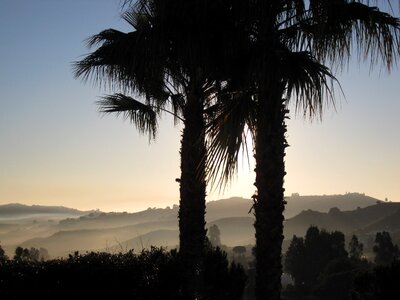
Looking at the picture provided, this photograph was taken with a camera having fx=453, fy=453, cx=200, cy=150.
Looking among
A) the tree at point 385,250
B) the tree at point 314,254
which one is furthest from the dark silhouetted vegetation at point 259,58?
the tree at point 385,250

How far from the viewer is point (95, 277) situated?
5.83m

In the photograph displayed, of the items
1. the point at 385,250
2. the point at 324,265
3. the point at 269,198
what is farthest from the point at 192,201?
the point at 385,250

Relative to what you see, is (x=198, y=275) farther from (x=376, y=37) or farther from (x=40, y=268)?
(x=376, y=37)

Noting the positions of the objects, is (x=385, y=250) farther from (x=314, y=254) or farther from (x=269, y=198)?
(x=269, y=198)

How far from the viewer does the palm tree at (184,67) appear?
734 cm

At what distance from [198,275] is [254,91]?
11.5 ft

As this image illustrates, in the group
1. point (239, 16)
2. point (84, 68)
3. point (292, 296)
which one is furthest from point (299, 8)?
point (292, 296)

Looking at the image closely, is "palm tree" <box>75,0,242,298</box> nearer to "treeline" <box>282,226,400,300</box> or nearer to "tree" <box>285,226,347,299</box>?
"treeline" <box>282,226,400,300</box>

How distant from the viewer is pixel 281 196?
6750 mm

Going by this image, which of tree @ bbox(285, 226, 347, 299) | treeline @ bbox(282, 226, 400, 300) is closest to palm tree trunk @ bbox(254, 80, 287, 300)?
treeline @ bbox(282, 226, 400, 300)

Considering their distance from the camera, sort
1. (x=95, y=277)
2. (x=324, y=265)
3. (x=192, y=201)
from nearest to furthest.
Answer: (x=95, y=277) → (x=192, y=201) → (x=324, y=265)

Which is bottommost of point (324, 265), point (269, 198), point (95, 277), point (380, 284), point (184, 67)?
point (324, 265)

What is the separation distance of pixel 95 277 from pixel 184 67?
4678mm

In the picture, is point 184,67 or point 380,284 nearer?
point 380,284
